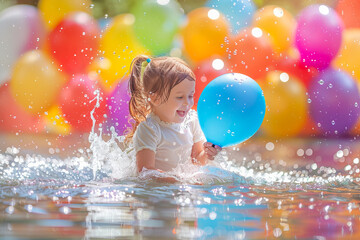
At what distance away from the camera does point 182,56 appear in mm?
4359

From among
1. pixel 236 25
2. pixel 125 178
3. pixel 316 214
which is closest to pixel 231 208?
pixel 316 214

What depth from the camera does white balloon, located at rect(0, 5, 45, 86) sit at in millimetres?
4617

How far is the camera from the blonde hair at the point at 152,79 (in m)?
2.68

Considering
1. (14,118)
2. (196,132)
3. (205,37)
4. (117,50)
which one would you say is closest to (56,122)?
(14,118)

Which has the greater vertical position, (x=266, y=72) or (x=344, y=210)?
(x=266, y=72)

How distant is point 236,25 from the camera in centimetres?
459

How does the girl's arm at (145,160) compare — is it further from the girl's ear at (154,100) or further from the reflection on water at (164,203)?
the girl's ear at (154,100)

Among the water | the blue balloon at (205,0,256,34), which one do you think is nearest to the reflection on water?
the water

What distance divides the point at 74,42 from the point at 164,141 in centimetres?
200

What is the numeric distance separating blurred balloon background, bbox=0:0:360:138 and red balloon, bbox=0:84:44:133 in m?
0.01

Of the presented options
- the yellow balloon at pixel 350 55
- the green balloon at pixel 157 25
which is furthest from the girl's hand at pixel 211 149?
the yellow balloon at pixel 350 55

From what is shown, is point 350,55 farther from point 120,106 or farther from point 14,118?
point 14,118

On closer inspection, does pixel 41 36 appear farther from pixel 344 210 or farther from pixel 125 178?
pixel 344 210

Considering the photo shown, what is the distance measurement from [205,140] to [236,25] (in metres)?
1.93
